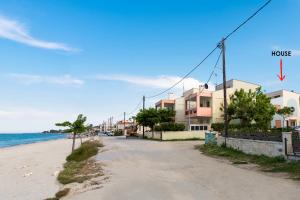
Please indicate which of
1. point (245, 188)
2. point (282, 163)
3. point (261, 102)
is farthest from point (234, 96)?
point (245, 188)

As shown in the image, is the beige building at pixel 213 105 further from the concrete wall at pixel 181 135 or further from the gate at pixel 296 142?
the gate at pixel 296 142

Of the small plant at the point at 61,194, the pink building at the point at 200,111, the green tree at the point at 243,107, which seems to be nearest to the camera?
the small plant at the point at 61,194

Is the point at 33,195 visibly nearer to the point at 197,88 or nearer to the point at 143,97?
the point at 197,88

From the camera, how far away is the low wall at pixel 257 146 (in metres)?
19.0

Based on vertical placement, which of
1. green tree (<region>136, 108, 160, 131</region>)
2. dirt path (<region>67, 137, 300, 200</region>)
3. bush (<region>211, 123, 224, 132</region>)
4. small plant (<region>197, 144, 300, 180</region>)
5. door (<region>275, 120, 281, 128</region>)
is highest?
green tree (<region>136, 108, 160, 131</region>)

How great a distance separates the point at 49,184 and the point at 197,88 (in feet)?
151

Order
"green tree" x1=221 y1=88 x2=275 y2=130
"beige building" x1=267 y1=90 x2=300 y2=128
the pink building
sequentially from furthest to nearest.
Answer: the pink building, "beige building" x1=267 y1=90 x2=300 y2=128, "green tree" x1=221 y1=88 x2=275 y2=130

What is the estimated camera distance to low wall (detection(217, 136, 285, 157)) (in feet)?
62.3

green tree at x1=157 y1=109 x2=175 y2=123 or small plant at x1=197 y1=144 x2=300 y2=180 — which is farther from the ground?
green tree at x1=157 y1=109 x2=175 y2=123

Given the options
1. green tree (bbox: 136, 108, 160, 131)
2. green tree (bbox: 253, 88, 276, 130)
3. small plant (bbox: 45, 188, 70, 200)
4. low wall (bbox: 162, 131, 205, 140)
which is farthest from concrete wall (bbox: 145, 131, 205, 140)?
small plant (bbox: 45, 188, 70, 200)

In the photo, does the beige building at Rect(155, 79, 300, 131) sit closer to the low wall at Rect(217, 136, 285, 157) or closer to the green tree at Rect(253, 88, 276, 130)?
the green tree at Rect(253, 88, 276, 130)

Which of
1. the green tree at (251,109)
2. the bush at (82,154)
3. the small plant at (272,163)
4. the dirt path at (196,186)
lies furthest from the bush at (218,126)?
the dirt path at (196,186)

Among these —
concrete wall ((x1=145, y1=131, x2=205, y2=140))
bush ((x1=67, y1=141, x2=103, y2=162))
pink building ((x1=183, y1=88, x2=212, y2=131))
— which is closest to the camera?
bush ((x1=67, y1=141, x2=103, y2=162))

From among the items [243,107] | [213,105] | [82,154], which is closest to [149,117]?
[213,105]
